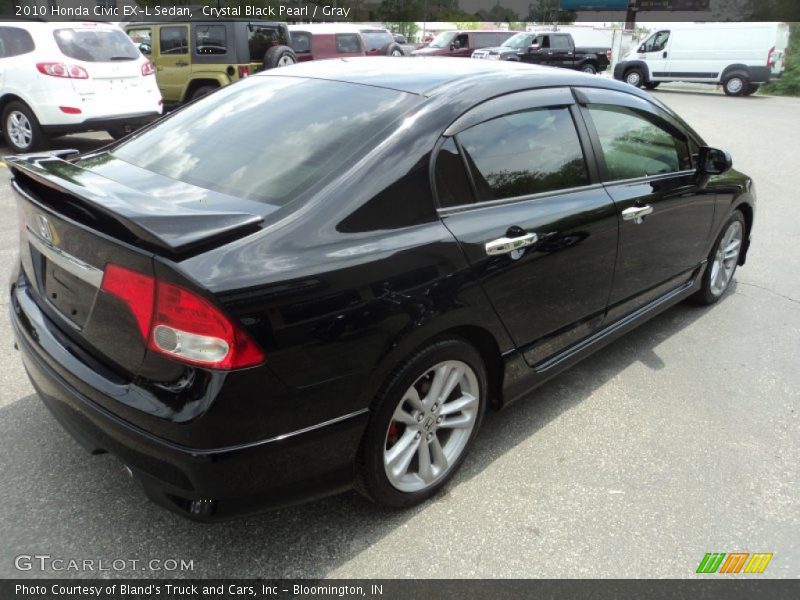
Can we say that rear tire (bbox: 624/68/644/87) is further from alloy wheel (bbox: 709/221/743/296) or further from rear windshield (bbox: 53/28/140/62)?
alloy wheel (bbox: 709/221/743/296)

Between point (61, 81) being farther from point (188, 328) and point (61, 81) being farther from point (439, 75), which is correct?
point (188, 328)

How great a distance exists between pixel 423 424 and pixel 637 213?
164 centimetres

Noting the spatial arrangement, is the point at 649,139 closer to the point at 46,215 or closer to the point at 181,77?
the point at 46,215

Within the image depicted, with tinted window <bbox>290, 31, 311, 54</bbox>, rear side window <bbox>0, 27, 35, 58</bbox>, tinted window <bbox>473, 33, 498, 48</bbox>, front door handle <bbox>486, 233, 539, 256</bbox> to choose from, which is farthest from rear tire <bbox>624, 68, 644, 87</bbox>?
front door handle <bbox>486, 233, 539, 256</bbox>

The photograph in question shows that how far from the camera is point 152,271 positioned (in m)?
1.76

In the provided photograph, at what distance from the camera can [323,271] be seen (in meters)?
1.92

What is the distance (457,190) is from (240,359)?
1076mm

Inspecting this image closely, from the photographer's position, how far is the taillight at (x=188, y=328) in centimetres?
174

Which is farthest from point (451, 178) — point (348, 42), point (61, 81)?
point (348, 42)

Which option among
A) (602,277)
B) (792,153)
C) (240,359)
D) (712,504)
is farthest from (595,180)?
(792,153)

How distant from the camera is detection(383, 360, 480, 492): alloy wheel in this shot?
2309mm

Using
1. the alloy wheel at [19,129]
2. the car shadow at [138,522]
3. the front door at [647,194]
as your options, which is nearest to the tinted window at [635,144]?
the front door at [647,194]

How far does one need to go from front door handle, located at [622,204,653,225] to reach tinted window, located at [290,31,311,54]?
15.1 metres

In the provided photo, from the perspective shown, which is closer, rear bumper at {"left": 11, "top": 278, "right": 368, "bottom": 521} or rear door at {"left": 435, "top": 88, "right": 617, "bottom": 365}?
rear bumper at {"left": 11, "top": 278, "right": 368, "bottom": 521}
